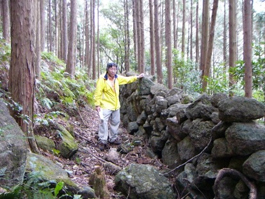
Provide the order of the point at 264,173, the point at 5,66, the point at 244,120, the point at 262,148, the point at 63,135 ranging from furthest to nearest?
the point at 5,66 → the point at 63,135 → the point at 244,120 → the point at 262,148 → the point at 264,173

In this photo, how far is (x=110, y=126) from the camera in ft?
21.8

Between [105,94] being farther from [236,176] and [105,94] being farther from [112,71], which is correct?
[236,176]

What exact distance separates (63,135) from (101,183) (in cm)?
180

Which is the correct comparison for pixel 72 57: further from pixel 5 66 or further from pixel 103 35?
pixel 103 35

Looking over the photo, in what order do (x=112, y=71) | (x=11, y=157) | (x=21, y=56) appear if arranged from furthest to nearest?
(x=112, y=71), (x=21, y=56), (x=11, y=157)

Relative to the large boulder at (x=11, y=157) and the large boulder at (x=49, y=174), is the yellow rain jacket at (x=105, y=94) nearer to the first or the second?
the large boulder at (x=49, y=174)

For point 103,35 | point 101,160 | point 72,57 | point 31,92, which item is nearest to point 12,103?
point 31,92

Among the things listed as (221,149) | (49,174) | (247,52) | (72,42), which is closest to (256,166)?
(221,149)

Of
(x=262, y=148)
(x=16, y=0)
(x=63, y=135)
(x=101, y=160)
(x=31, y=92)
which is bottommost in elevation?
(x=101, y=160)

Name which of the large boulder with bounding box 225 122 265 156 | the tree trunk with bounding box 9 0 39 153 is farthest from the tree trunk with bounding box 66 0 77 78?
the large boulder with bounding box 225 122 265 156

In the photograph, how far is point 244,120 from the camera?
3.08 m

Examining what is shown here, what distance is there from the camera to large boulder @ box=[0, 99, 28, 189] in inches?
96.0

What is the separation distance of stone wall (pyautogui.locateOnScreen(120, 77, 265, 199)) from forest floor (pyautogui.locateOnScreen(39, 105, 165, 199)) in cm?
52

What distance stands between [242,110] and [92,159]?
324cm
